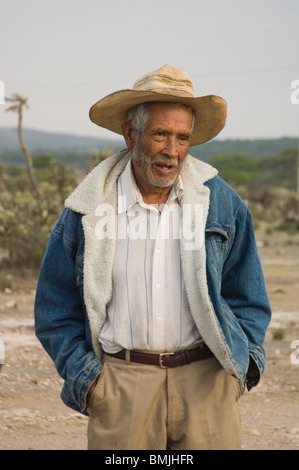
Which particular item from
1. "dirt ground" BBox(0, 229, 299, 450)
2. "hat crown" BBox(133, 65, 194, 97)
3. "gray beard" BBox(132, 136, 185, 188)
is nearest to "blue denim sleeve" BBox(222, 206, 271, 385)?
"gray beard" BBox(132, 136, 185, 188)

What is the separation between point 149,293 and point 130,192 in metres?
0.43

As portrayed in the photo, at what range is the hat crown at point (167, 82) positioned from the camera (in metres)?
2.72

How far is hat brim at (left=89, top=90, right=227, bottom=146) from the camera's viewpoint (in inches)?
108

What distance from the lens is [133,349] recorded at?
2.67 metres

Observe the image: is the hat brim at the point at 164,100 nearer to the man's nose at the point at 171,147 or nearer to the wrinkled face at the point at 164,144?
the wrinkled face at the point at 164,144

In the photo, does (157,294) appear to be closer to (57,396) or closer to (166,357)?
(166,357)

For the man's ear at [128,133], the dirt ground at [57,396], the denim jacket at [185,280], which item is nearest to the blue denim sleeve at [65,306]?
the denim jacket at [185,280]

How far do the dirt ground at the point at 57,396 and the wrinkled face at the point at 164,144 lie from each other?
8.17 ft

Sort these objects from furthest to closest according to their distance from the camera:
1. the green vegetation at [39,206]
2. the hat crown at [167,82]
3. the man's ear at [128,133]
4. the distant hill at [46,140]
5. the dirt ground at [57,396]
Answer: the distant hill at [46,140]
the green vegetation at [39,206]
the dirt ground at [57,396]
the man's ear at [128,133]
the hat crown at [167,82]

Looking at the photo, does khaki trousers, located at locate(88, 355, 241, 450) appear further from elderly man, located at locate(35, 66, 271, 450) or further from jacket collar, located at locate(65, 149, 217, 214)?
jacket collar, located at locate(65, 149, 217, 214)

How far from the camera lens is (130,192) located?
2803 mm

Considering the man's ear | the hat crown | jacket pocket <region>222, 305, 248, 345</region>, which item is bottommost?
jacket pocket <region>222, 305, 248, 345</region>

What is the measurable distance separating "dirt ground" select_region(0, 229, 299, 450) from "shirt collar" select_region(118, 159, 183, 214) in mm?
2364

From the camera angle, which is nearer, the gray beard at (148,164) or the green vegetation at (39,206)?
the gray beard at (148,164)
